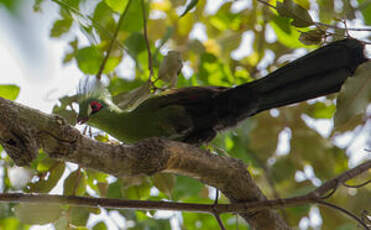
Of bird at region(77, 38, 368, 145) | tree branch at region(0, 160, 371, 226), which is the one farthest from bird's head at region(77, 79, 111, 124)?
tree branch at region(0, 160, 371, 226)

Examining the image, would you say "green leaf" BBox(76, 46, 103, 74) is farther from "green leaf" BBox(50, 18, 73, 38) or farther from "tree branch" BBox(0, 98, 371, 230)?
"tree branch" BBox(0, 98, 371, 230)

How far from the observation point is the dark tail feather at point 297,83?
2311mm

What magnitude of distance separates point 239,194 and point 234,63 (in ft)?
5.90

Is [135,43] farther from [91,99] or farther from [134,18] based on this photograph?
[91,99]

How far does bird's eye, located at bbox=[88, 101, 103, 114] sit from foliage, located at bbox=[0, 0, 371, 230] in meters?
0.17

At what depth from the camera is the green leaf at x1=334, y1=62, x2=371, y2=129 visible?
1.68 m

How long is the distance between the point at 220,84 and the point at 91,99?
1398mm

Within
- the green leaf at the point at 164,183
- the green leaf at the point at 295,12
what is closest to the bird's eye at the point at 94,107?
the green leaf at the point at 164,183

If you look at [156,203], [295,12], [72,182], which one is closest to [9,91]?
[72,182]

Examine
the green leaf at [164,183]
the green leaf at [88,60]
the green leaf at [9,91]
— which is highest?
the green leaf at [88,60]

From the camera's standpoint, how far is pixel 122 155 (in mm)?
1880

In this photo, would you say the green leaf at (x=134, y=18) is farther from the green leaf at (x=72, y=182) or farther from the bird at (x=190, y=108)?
the green leaf at (x=72, y=182)

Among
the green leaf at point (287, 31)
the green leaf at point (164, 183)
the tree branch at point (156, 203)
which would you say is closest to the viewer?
the tree branch at point (156, 203)

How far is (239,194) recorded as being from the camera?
2.33 meters
